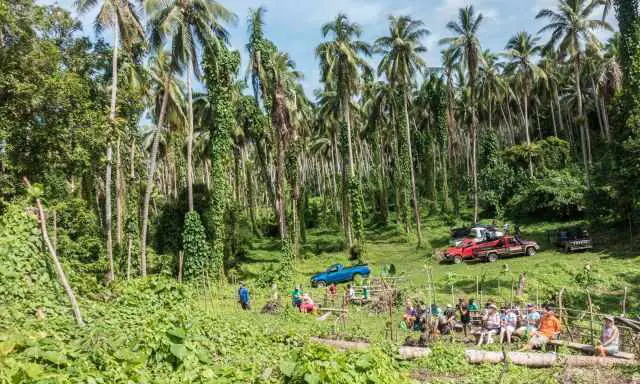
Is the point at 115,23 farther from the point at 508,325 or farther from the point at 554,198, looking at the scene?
the point at 554,198

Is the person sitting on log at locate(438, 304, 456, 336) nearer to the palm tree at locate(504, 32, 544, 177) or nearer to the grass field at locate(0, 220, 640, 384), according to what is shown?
the grass field at locate(0, 220, 640, 384)

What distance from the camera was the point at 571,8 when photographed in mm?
35844

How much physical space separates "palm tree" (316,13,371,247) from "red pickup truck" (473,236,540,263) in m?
11.2

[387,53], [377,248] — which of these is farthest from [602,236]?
[387,53]

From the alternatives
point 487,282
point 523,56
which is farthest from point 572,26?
point 487,282

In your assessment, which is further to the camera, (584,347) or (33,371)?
(584,347)

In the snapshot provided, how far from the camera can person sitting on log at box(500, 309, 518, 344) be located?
14.5 m

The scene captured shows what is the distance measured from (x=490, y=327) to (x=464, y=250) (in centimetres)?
1453

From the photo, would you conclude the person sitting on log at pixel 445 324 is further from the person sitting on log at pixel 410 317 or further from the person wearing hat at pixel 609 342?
the person wearing hat at pixel 609 342

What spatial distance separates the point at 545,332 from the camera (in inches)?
532

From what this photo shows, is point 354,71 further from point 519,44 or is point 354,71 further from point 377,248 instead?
point 519,44

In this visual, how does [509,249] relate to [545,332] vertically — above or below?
above

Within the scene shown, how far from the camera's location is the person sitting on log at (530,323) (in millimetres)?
14545

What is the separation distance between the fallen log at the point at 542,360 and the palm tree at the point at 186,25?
20.9 meters
